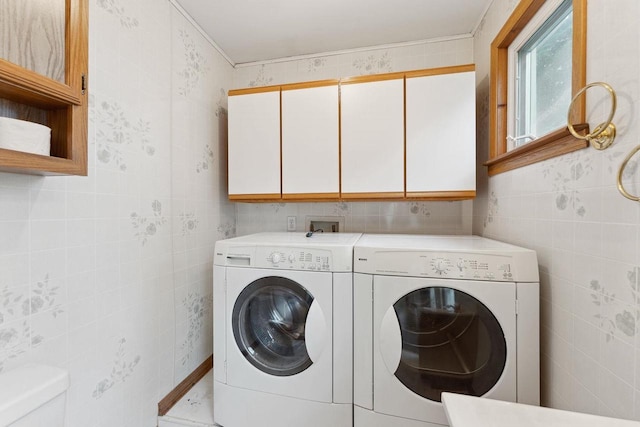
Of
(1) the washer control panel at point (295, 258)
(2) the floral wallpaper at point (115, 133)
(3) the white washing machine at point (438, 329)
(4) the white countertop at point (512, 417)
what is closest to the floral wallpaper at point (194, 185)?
(2) the floral wallpaper at point (115, 133)

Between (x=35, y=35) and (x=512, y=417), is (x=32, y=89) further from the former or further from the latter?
(x=512, y=417)

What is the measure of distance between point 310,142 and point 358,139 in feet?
0.98

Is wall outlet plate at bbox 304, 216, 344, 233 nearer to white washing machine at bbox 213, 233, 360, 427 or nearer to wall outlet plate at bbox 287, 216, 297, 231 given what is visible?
wall outlet plate at bbox 287, 216, 297, 231

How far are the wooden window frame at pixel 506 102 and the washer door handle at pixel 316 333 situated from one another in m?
1.09

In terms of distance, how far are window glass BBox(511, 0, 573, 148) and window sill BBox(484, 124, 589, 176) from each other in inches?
4.7

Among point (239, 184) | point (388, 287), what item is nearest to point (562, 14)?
point (388, 287)

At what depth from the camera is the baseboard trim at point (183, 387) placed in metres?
1.41

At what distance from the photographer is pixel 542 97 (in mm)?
1229

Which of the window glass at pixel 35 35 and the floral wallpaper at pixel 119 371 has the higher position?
the window glass at pixel 35 35

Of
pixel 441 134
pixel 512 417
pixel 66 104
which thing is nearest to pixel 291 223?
pixel 441 134

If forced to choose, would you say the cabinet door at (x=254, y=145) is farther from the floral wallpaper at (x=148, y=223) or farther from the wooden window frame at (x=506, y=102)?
the wooden window frame at (x=506, y=102)

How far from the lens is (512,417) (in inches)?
24.1

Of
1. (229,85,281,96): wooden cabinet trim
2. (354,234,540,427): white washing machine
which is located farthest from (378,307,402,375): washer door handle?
(229,85,281,96): wooden cabinet trim

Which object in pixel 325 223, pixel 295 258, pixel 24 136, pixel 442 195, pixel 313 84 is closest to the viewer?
pixel 24 136
